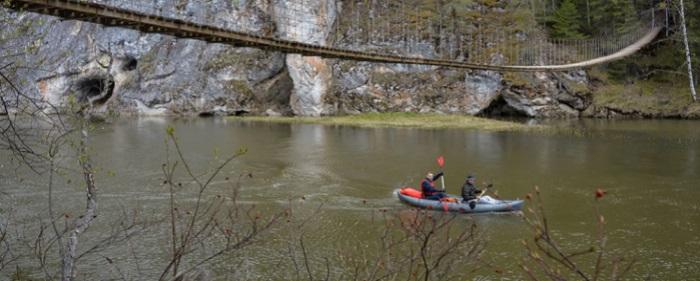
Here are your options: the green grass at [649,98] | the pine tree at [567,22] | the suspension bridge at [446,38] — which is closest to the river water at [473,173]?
the green grass at [649,98]

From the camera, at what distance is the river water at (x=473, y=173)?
38.4ft

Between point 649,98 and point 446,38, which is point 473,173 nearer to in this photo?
point 649,98

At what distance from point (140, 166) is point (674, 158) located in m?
19.4

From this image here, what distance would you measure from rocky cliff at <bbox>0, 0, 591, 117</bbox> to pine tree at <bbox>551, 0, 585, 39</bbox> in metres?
3.79

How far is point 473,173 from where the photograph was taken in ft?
64.1

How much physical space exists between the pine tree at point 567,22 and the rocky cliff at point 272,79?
3.79 m

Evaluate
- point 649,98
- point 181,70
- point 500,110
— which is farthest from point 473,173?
point 181,70

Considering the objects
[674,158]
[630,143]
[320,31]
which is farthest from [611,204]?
[320,31]

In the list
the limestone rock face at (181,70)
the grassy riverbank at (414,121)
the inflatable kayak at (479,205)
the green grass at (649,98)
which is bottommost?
the inflatable kayak at (479,205)

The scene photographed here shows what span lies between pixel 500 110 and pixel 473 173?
31.0 m

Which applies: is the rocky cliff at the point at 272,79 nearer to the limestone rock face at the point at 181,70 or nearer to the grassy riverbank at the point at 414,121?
the limestone rock face at the point at 181,70

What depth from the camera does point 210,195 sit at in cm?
1612

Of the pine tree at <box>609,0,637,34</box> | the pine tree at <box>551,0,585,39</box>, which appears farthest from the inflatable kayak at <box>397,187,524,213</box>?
the pine tree at <box>551,0,585,39</box>

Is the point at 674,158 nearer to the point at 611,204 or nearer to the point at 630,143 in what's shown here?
the point at 630,143
